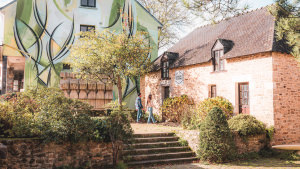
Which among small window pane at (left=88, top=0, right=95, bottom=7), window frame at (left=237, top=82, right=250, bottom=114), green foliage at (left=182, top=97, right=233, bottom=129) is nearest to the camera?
green foliage at (left=182, top=97, right=233, bottom=129)

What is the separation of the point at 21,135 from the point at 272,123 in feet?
30.2

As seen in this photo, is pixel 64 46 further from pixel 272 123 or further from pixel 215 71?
pixel 272 123

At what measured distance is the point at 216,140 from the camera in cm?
930

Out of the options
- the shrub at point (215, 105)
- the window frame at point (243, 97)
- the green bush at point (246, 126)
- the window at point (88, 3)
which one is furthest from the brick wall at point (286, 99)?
the window at point (88, 3)

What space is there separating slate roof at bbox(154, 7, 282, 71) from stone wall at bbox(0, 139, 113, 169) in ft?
18.8

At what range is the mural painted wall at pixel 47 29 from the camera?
16641 mm

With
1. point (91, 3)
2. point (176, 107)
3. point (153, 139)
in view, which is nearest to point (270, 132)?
point (153, 139)

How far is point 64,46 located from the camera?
1748 cm

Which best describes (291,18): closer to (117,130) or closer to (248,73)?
(248,73)

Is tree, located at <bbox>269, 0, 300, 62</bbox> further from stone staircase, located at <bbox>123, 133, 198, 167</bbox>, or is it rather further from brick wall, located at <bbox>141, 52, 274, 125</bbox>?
stone staircase, located at <bbox>123, 133, 198, 167</bbox>

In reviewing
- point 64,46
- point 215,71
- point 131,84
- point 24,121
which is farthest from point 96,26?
point 24,121

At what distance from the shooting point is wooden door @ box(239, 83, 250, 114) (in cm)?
1230

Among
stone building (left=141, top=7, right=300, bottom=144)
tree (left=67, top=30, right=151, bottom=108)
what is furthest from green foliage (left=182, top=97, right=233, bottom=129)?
tree (left=67, top=30, right=151, bottom=108)

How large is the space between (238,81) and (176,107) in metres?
4.20
